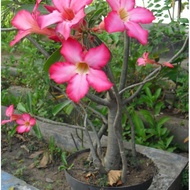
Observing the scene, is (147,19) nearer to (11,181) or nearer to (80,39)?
(80,39)

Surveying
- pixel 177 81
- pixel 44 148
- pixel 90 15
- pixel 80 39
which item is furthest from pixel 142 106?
pixel 80 39

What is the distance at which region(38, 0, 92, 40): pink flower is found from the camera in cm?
94

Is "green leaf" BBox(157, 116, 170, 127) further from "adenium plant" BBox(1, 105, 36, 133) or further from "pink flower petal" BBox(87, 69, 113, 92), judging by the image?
"pink flower petal" BBox(87, 69, 113, 92)

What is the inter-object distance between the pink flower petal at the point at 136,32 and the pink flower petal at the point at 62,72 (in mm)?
177

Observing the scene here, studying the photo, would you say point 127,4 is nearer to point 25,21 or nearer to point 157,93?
point 25,21

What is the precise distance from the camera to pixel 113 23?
3.05 feet

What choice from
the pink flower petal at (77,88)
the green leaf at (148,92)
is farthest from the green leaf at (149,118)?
the pink flower petal at (77,88)

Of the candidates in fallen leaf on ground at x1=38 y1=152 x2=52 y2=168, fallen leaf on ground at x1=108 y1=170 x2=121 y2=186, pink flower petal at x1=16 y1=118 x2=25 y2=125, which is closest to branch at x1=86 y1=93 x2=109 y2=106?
fallen leaf on ground at x1=108 y1=170 x2=121 y2=186

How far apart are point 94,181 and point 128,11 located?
0.85m

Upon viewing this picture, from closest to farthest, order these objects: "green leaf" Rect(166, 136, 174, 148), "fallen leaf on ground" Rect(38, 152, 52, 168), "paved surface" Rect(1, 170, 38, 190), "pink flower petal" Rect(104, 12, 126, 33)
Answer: "pink flower petal" Rect(104, 12, 126, 33) < "paved surface" Rect(1, 170, 38, 190) < "fallen leaf on ground" Rect(38, 152, 52, 168) < "green leaf" Rect(166, 136, 174, 148)

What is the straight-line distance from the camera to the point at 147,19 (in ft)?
3.37

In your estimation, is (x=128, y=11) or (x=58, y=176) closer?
(x=128, y=11)

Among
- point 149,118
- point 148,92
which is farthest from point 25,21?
point 148,92

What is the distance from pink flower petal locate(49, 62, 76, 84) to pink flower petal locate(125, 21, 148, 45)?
0.18 metres
